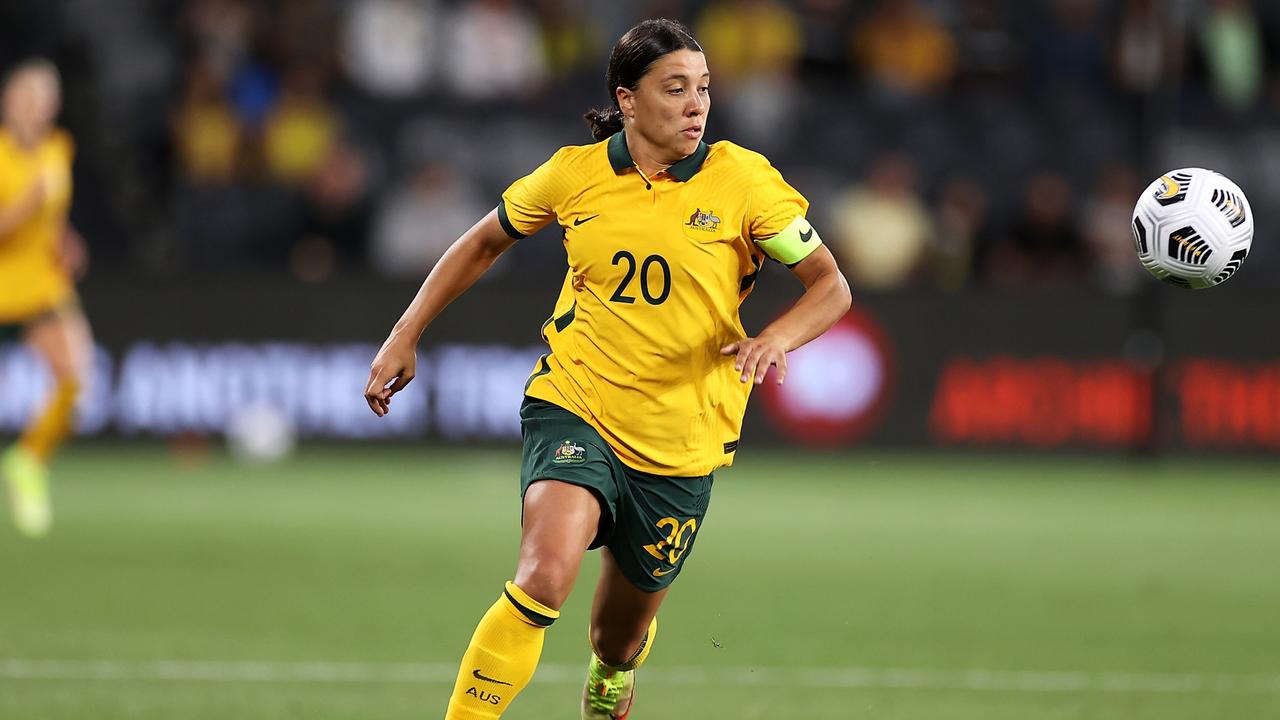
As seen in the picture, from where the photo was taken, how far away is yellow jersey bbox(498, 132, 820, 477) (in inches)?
211

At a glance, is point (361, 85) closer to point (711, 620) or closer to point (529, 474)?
point (711, 620)

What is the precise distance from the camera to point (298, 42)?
17.1 metres

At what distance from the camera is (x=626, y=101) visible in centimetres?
546

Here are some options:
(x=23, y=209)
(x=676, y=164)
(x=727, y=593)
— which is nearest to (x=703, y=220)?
(x=676, y=164)

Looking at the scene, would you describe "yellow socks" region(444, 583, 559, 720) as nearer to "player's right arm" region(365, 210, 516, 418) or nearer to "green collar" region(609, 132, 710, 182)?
"player's right arm" region(365, 210, 516, 418)

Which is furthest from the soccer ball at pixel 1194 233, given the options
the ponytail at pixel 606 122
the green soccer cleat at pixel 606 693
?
the green soccer cleat at pixel 606 693

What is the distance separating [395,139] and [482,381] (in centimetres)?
232

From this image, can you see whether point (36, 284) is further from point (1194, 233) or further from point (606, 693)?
point (1194, 233)

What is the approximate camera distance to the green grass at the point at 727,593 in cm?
681

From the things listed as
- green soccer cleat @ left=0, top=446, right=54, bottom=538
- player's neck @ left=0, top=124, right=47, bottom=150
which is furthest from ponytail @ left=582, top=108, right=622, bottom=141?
green soccer cleat @ left=0, top=446, right=54, bottom=538

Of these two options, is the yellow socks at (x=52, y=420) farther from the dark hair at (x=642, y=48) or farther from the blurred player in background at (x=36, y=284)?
the dark hair at (x=642, y=48)

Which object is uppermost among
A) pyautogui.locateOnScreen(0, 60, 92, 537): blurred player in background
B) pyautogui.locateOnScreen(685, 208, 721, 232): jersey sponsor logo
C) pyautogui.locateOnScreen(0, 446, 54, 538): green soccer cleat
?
pyautogui.locateOnScreen(685, 208, 721, 232): jersey sponsor logo

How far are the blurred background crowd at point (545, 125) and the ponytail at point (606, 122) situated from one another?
10.2m

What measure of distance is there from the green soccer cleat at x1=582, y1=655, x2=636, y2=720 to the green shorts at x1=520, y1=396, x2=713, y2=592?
454 mm
